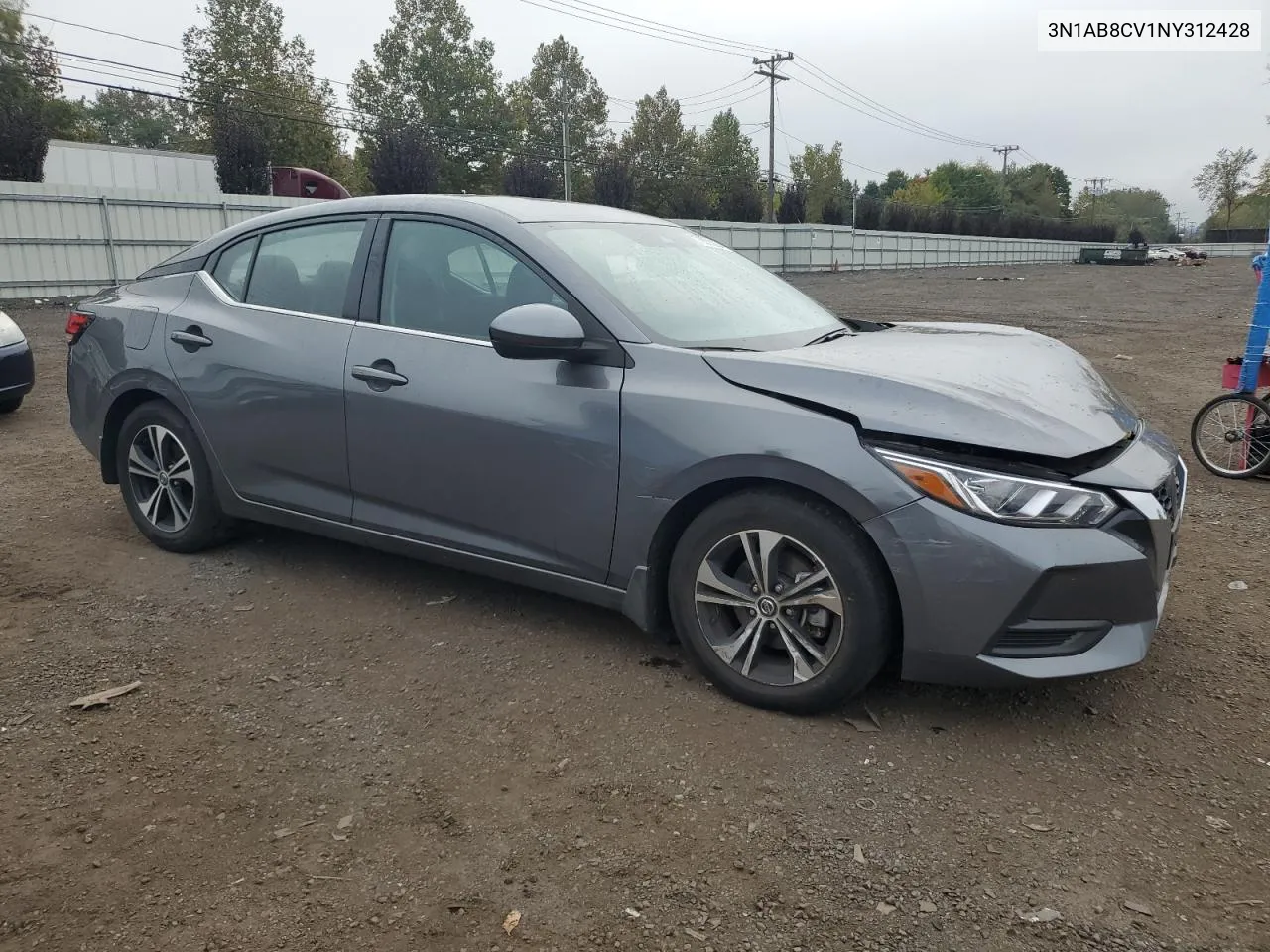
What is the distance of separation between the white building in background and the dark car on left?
19951 millimetres

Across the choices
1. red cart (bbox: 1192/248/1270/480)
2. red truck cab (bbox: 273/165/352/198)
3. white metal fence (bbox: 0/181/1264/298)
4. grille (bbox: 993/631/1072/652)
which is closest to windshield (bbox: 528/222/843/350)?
grille (bbox: 993/631/1072/652)

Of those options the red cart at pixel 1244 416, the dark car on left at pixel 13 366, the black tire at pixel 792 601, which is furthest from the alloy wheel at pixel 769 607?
the dark car on left at pixel 13 366

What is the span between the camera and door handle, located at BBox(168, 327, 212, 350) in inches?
170

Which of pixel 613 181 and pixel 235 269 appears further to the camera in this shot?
pixel 613 181

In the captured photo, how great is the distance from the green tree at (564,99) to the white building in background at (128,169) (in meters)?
47.0

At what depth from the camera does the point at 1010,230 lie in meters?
74.0

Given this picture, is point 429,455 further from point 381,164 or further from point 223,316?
point 381,164

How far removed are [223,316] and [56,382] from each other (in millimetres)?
6957

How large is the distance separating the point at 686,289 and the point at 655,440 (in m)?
0.86

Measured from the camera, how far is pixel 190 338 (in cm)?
436

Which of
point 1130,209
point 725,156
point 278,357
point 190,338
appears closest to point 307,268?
point 278,357

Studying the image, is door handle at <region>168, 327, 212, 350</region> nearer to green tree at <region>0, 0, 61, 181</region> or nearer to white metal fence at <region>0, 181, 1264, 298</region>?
white metal fence at <region>0, 181, 1264, 298</region>

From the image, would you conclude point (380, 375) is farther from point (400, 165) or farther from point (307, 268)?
point (400, 165)

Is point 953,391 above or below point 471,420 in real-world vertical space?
above
